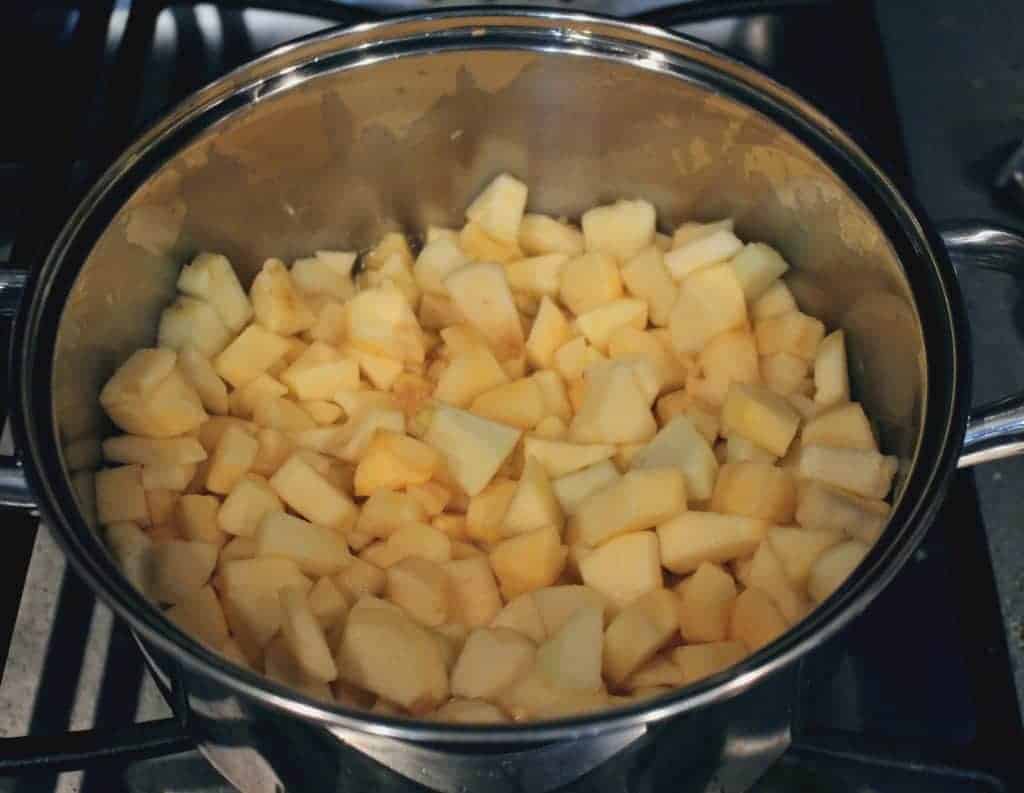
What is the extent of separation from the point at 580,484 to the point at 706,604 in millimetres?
150

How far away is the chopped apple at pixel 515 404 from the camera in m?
1.03

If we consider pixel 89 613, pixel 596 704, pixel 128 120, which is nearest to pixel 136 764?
pixel 89 613

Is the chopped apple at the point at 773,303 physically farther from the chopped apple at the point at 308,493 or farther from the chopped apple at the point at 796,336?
the chopped apple at the point at 308,493

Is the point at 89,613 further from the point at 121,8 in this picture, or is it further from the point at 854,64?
the point at 854,64

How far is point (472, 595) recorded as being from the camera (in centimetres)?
92

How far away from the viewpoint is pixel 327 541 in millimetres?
933

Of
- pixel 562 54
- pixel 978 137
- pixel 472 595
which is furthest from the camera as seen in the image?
pixel 978 137

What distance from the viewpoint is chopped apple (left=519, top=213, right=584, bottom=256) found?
1.16 metres

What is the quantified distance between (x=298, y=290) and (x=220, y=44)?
0.34 metres

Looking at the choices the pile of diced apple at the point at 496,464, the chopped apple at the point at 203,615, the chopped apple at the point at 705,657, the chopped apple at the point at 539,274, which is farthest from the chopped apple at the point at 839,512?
the chopped apple at the point at 203,615

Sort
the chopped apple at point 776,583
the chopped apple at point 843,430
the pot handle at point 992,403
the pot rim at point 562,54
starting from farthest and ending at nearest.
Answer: the chopped apple at point 843,430 < the chopped apple at point 776,583 < the pot handle at point 992,403 < the pot rim at point 562,54

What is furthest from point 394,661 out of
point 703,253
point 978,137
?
point 978,137

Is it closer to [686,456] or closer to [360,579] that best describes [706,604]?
[686,456]

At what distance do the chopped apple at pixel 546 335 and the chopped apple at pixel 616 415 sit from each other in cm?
8
